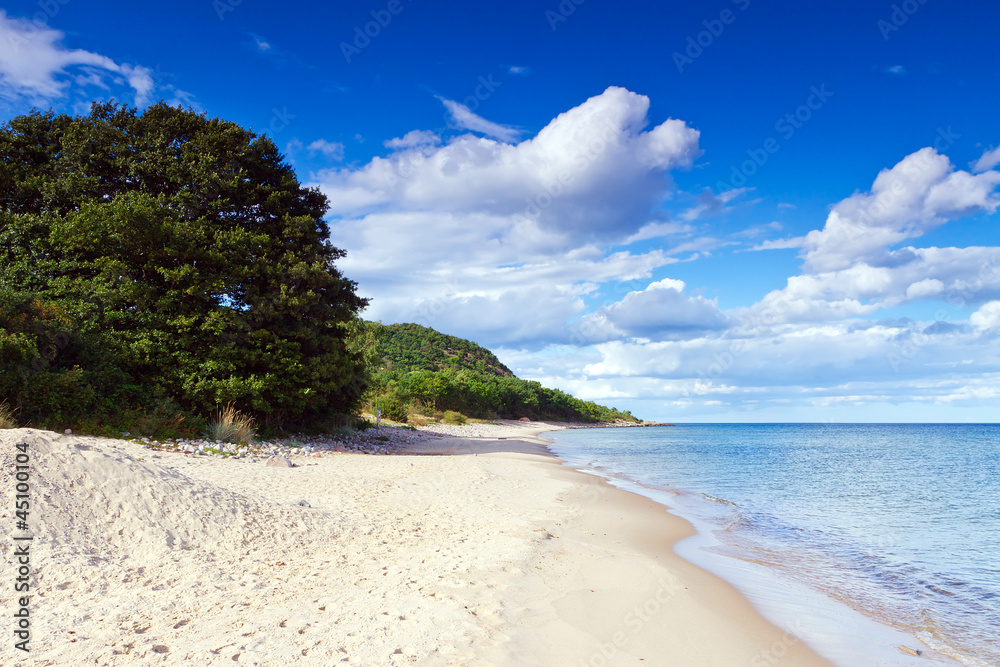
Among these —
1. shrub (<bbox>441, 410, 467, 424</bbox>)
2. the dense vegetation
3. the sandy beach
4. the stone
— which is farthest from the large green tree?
shrub (<bbox>441, 410, 467, 424</bbox>)

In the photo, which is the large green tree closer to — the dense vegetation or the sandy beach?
the dense vegetation

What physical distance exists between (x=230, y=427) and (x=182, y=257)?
20.1 feet

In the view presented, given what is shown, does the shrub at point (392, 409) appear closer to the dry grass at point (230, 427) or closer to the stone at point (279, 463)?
the dry grass at point (230, 427)

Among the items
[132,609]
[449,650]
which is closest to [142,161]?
[132,609]

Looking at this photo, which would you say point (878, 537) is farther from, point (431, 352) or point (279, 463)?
point (431, 352)

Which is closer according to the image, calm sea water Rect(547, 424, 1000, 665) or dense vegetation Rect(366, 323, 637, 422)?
calm sea water Rect(547, 424, 1000, 665)

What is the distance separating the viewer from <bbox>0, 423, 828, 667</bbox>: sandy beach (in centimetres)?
423

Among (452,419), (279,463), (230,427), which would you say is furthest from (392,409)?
(279,463)

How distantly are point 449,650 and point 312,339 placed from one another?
16455mm

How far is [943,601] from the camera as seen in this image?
7297 millimetres

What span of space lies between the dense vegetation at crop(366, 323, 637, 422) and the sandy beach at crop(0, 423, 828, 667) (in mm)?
18068

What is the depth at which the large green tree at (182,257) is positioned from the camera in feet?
54.8

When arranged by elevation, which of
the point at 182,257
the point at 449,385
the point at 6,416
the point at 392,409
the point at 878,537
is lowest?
the point at 878,537

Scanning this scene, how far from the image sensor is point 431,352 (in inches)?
3787
